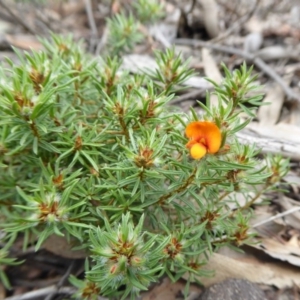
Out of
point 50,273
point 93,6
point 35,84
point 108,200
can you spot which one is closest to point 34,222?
point 108,200

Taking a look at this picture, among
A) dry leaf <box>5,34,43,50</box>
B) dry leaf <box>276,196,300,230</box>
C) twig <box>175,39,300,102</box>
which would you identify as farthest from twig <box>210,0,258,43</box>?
dry leaf <box>276,196,300,230</box>

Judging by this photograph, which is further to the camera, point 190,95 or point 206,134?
point 190,95

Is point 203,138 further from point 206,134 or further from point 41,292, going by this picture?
point 41,292

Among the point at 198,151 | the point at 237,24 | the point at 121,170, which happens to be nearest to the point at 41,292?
the point at 121,170

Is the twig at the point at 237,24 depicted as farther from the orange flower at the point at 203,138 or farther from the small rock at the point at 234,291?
the orange flower at the point at 203,138

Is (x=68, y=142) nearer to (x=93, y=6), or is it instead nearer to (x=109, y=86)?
(x=109, y=86)

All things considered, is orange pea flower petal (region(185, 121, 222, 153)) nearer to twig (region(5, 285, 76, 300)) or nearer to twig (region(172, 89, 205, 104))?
twig (region(5, 285, 76, 300))
